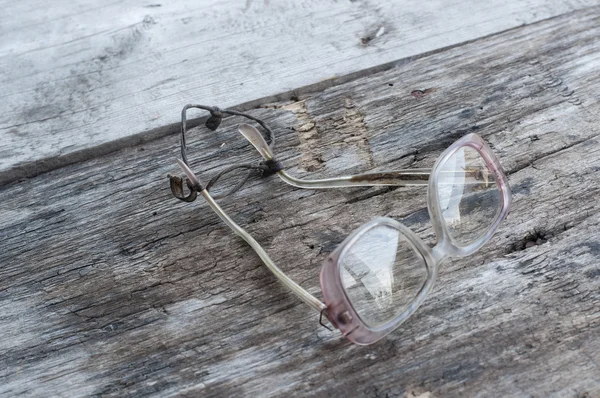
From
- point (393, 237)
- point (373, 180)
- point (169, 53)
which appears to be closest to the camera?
point (393, 237)

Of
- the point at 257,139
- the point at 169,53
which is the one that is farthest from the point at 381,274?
the point at 169,53

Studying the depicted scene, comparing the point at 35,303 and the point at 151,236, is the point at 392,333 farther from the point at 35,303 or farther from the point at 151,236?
the point at 35,303

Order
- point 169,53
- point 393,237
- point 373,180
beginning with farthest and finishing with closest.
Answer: point 169,53 → point 373,180 → point 393,237

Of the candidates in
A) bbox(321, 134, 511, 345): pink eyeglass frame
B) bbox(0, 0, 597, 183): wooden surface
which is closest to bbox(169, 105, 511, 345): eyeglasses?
bbox(321, 134, 511, 345): pink eyeglass frame

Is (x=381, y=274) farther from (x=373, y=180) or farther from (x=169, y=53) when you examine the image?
(x=169, y=53)

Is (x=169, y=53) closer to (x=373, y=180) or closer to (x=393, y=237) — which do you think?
(x=373, y=180)

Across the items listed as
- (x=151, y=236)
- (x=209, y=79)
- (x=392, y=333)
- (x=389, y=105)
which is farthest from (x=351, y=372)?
(x=209, y=79)

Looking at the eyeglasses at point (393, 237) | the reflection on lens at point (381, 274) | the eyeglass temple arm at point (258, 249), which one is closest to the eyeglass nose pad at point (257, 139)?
the eyeglasses at point (393, 237)

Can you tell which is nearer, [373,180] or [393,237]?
[393,237]
